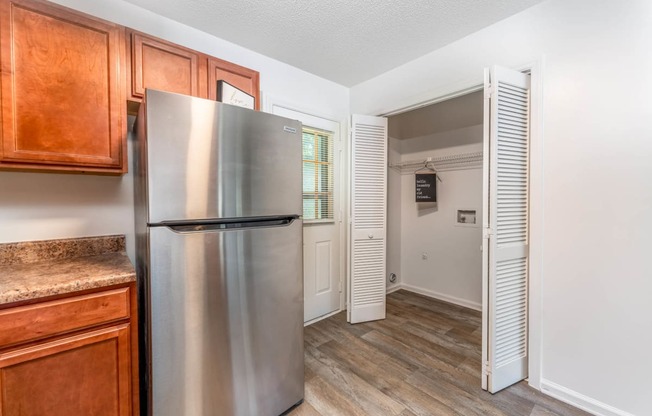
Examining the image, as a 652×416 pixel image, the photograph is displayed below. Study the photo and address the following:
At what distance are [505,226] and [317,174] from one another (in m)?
1.69

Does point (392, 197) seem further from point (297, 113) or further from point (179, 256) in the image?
point (179, 256)

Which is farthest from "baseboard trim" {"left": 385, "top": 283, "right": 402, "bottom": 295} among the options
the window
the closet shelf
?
the closet shelf

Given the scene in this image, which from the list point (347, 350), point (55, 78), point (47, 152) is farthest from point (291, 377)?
point (55, 78)

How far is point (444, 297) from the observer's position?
11.2ft

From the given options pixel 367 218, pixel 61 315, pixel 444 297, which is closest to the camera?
pixel 61 315

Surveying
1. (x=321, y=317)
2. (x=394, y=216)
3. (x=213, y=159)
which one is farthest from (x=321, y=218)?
(x=213, y=159)

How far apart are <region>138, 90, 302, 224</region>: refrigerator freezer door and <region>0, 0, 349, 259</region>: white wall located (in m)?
0.70

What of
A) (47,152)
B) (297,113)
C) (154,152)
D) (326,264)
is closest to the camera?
(154,152)

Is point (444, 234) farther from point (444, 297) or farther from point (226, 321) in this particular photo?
point (226, 321)

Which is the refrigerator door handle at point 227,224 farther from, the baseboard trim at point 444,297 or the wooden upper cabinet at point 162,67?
the baseboard trim at point 444,297

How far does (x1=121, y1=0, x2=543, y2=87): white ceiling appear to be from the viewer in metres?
1.70

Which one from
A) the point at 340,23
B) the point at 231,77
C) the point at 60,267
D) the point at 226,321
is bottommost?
the point at 226,321

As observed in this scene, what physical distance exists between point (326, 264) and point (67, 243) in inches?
80.3

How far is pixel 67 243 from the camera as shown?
151 cm
